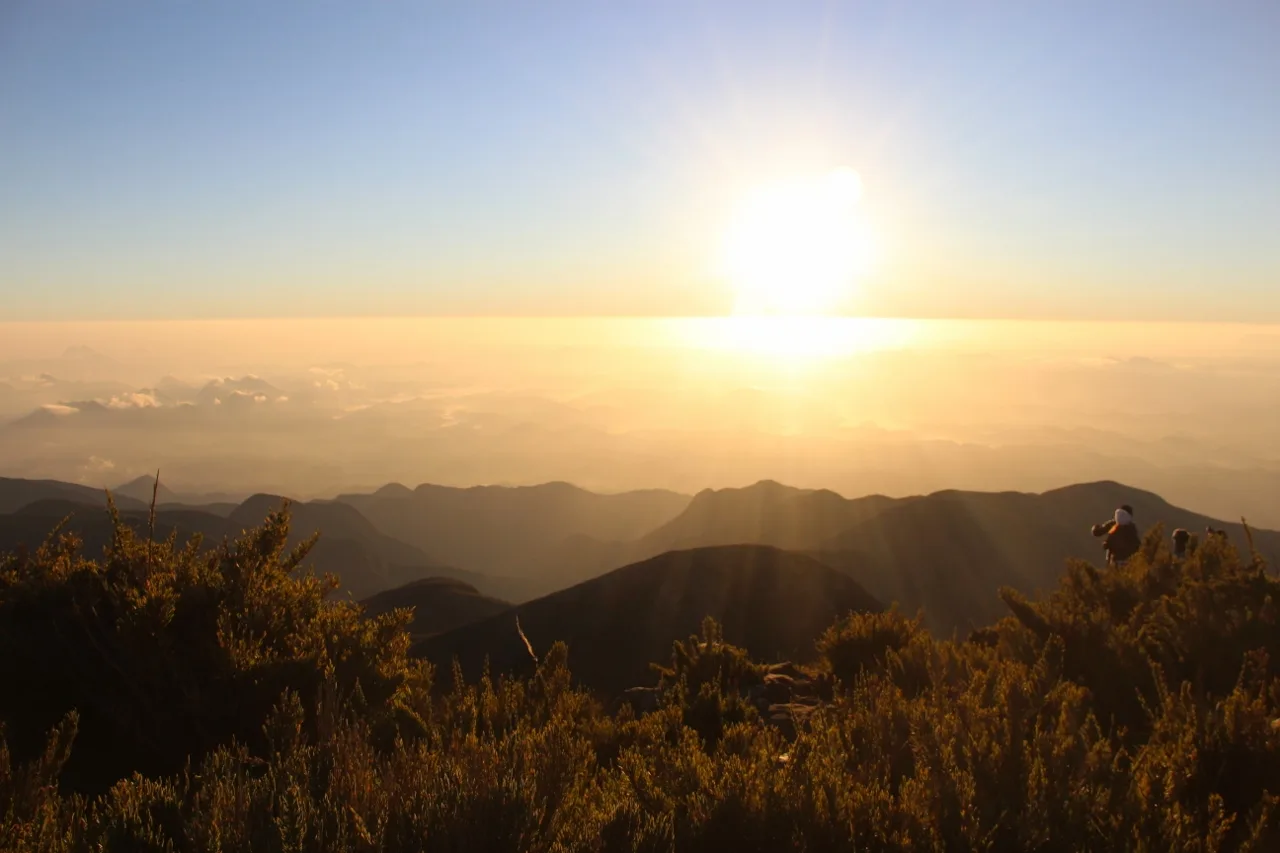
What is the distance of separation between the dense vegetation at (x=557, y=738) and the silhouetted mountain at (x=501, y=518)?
132m

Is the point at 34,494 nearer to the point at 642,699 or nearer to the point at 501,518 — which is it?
the point at 501,518

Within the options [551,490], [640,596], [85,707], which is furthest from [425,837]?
[551,490]

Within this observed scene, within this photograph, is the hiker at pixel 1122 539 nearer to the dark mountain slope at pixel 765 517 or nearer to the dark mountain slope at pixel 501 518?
the dark mountain slope at pixel 765 517

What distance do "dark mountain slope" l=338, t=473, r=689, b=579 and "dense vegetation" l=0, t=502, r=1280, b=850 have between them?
13168 centimetres

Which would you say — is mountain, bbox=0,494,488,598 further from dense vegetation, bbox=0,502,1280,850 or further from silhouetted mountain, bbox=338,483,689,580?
dense vegetation, bbox=0,502,1280,850

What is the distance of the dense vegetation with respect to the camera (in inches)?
171

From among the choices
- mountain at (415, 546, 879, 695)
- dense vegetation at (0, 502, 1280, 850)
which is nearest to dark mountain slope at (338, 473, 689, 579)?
mountain at (415, 546, 879, 695)

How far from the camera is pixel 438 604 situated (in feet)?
149

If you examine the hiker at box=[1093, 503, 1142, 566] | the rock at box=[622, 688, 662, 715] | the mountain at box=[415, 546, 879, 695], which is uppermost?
the hiker at box=[1093, 503, 1142, 566]

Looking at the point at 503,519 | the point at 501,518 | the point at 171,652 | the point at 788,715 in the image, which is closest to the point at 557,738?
the point at 171,652

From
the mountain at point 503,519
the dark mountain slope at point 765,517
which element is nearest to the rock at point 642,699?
the dark mountain slope at point 765,517

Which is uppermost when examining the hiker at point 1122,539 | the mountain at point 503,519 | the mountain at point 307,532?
the hiker at point 1122,539

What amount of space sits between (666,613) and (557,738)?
105 ft

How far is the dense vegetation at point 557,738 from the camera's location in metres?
4.33
